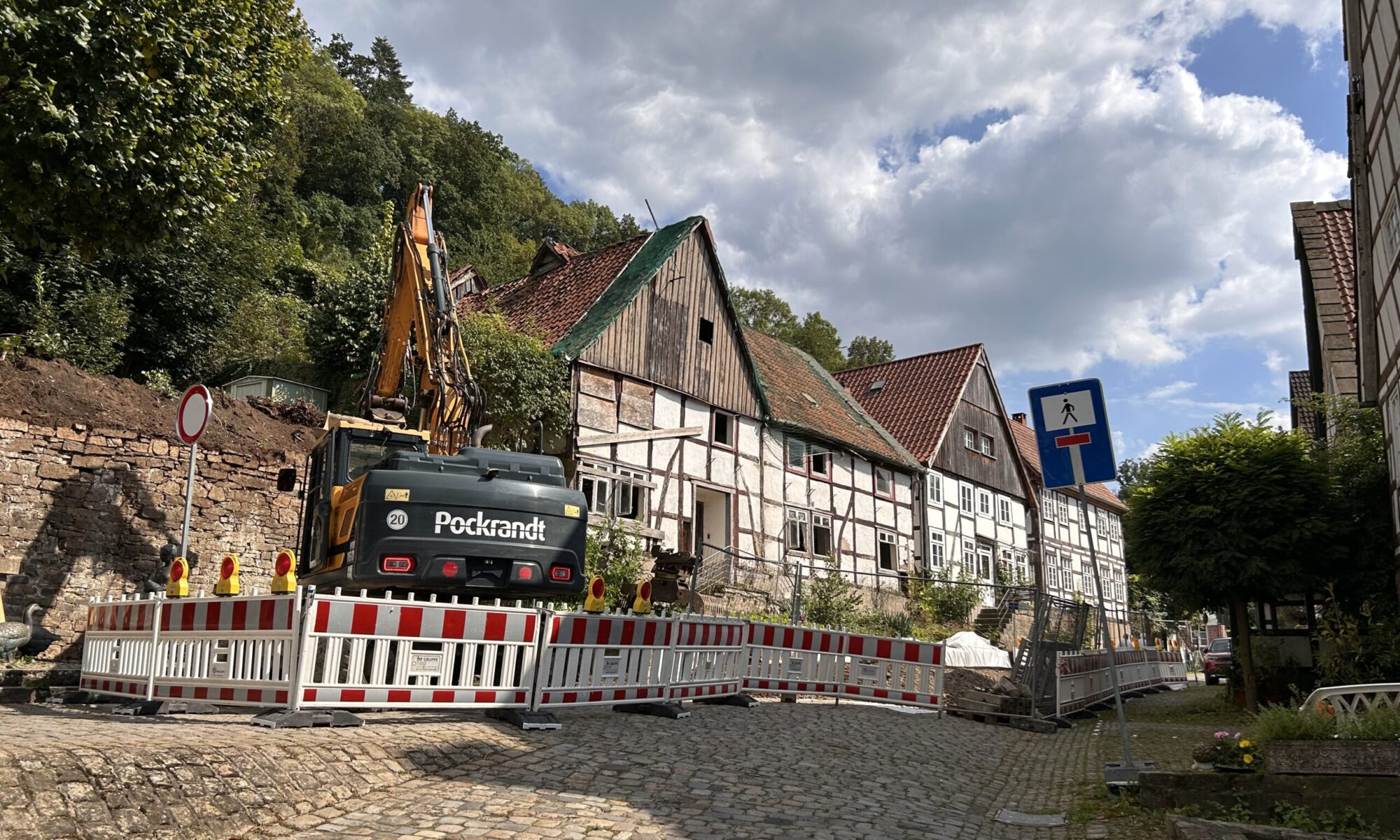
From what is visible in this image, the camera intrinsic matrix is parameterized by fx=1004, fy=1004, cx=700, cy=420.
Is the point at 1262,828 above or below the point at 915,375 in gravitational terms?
below

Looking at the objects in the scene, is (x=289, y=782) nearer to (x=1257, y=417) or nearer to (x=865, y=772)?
(x=865, y=772)

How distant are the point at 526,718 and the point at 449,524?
205 cm

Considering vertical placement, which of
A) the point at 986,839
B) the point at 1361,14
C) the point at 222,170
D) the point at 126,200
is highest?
the point at 1361,14

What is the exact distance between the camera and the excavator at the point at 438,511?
29.0 ft

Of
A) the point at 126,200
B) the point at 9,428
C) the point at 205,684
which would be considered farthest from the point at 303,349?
the point at 205,684

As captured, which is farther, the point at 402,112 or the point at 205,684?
the point at 402,112

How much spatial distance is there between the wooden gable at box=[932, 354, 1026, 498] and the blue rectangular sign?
2383 cm

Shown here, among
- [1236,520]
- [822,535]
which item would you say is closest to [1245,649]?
[1236,520]

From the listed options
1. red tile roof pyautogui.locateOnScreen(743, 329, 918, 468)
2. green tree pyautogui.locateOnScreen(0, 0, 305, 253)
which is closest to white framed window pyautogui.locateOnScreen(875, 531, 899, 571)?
red tile roof pyautogui.locateOnScreen(743, 329, 918, 468)

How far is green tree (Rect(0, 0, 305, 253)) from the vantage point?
361 inches

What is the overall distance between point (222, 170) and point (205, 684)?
691 cm

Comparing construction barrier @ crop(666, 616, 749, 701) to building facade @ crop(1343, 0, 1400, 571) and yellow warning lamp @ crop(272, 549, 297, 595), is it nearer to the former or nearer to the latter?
yellow warning lamp @ crop(272, 549, 297, 595)

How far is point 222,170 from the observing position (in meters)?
12.0

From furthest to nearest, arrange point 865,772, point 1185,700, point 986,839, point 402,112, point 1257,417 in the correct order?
point 402,112 → point 1185,700 → point 1257,417 → point 865,772 → point 986,839
